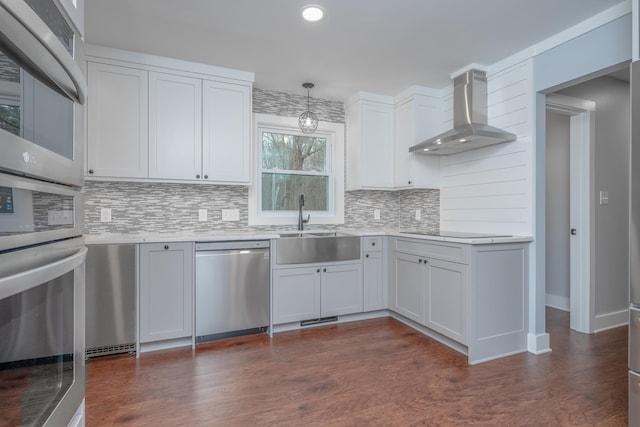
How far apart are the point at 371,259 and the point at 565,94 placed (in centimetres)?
239

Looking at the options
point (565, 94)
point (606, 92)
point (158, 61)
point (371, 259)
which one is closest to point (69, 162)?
point (158, 61)

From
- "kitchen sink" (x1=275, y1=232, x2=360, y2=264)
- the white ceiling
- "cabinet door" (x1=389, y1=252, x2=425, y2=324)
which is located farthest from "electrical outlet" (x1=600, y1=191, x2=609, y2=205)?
"kitchen sink" (x1=275, y1=232, x2=360, y2=264)

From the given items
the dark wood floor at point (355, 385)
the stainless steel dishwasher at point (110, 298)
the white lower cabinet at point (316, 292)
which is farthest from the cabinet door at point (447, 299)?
the stainless steel dishwasher at point (110, 298)

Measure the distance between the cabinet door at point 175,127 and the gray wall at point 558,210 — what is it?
12.8 feet

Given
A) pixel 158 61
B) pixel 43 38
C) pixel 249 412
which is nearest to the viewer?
pixel 43 38

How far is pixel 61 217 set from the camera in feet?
2.52

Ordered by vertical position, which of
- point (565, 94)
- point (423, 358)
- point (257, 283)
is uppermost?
point (565, 94)

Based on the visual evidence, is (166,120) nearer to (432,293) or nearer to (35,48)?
(35,48)

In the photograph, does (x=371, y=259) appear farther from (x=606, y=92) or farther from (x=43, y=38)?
(x=43, y=38)

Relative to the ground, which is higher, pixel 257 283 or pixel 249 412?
pixel 257 283

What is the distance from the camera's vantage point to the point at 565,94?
10.5 ft

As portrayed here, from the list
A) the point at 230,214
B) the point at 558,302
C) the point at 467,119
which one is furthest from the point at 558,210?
the point at 230,214

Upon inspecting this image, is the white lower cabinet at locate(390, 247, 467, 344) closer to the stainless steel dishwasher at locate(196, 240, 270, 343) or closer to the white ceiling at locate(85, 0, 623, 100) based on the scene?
the stainless steel dishwasher at locate(196, 240, 270, 343)

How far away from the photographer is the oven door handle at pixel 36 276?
0.52 m
